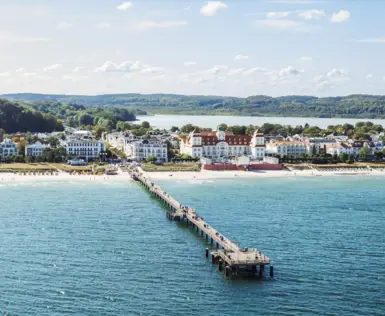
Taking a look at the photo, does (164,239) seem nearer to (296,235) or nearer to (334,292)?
(296,235)

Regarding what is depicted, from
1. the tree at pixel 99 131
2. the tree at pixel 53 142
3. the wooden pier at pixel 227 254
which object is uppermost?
the tree at pixel 99 131

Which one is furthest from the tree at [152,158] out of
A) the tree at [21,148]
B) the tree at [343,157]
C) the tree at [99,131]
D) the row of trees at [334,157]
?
the tree at [99,131]

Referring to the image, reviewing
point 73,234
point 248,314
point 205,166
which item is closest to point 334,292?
point 248,314

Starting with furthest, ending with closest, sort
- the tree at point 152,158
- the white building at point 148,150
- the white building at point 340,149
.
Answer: the white building at point 340,149 → the white building at point 148,150 → the tree at point 152,158

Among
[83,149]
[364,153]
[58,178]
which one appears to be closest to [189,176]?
[58,178]

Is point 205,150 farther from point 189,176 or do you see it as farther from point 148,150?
point 189,176

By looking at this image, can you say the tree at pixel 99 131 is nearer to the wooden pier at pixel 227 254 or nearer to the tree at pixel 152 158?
the tree at pixel 152 158
